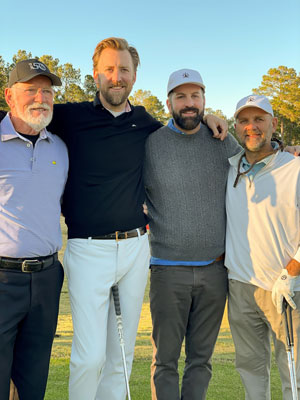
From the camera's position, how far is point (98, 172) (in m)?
3.66

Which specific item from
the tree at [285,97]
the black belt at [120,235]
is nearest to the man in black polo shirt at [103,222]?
the black belt at [120,235]

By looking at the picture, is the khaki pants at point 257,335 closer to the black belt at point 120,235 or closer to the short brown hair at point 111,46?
the black belt at point 120,235

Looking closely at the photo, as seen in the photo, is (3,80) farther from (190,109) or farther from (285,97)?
(190,109)

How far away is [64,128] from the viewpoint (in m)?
3.74

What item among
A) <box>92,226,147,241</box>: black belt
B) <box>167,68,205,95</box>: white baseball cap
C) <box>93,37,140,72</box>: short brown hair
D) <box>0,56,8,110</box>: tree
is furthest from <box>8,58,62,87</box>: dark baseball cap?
<box>0,56,8,110</box>: tree

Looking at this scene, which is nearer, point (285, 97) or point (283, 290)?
point (283, 290)

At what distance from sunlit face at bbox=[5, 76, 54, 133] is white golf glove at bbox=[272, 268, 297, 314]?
6.31 ft

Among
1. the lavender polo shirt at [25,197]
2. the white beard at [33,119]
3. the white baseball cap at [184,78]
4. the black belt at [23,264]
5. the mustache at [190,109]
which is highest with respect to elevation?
the white baseball cap at [184,78]

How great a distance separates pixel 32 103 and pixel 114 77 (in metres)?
0.68

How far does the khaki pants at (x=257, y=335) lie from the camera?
12.0ft

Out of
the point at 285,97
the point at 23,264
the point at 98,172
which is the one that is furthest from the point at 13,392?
the point at 285,97

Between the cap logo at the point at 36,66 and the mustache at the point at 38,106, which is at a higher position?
the cap logo at the point at 36,66

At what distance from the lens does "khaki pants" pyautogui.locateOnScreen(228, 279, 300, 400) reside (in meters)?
3.64

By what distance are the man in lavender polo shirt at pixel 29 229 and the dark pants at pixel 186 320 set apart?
859mm
